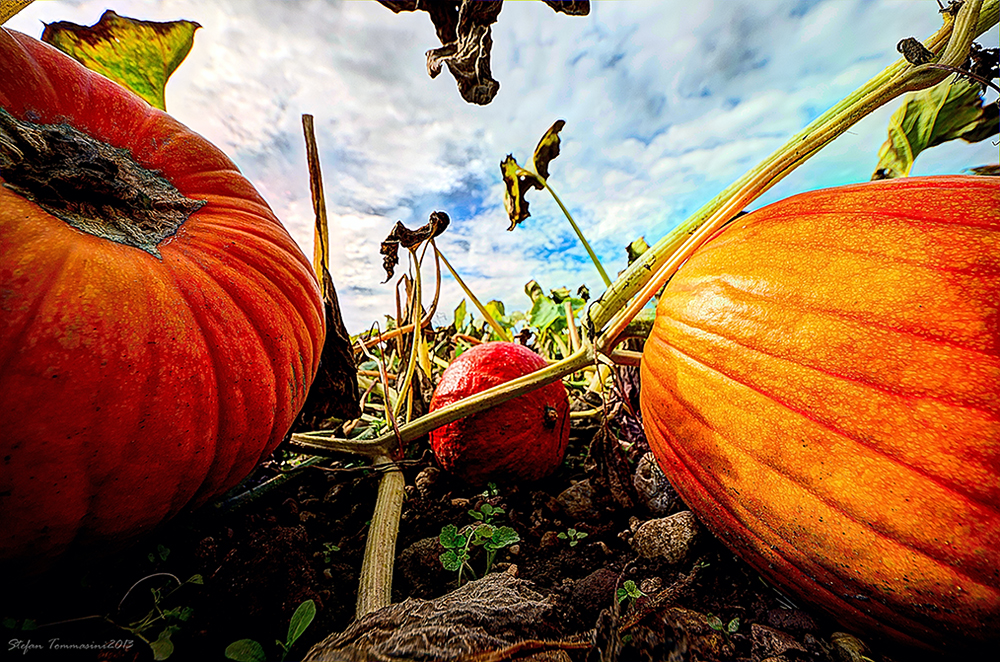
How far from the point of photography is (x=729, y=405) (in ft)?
2.56

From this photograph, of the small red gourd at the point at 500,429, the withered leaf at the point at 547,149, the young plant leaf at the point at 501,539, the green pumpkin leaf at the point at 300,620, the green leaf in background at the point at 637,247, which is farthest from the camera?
the green leaf in background at the point at 637,247

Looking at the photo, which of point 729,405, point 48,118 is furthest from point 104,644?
point 729,405

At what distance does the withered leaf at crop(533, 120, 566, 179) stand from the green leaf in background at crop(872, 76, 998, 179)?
3.30 feet

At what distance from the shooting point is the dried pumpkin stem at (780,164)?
0.83 meters

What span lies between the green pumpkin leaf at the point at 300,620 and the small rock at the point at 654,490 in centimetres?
78

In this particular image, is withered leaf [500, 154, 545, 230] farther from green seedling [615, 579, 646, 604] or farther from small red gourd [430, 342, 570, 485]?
green seedling [615, 579, 646, 604]

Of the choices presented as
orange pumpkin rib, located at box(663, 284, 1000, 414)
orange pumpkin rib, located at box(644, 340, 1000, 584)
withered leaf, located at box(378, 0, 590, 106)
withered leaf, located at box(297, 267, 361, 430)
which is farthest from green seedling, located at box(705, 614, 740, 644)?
withered leaf, located at box(378, 0, 590, 106)

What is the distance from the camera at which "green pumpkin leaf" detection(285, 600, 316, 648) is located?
648 mm

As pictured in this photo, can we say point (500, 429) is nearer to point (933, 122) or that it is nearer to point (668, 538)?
point (668, 538)

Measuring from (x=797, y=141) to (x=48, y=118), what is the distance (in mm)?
1446

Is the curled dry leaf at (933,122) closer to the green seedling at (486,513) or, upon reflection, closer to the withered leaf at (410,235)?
the withered leaf at (410,235)

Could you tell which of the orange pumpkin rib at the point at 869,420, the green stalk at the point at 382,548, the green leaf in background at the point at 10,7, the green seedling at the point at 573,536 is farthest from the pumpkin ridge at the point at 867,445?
the green leaf in background at the point at 10,7

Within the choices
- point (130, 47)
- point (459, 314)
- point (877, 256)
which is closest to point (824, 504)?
point (877, 256)

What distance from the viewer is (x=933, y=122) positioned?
3.96 feet
